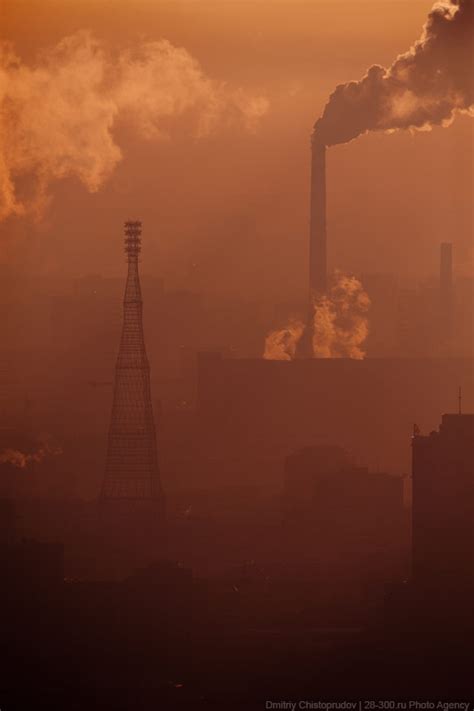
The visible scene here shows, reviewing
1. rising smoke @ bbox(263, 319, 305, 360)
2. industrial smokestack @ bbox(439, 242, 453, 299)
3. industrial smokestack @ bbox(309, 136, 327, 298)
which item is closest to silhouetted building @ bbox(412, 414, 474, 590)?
industrial smokestack @ bbox(309, 136, 327, 298)

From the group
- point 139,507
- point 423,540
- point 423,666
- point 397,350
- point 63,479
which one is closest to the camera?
point 423,666

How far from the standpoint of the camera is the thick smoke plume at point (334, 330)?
94.9 m

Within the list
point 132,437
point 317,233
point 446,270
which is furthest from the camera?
point 446,270

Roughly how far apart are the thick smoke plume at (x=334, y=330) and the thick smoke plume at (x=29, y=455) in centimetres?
1273

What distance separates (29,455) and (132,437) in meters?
8.70

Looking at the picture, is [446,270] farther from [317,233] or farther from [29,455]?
[29,455]

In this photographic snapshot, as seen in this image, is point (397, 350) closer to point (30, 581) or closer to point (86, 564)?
point (86, 564)

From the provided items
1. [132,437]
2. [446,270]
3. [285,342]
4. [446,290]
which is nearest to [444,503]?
[132,437]

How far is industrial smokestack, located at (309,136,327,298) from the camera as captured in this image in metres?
88.2

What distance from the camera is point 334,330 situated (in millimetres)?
96438

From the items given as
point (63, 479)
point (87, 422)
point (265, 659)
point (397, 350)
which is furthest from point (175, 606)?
point (397, 350)

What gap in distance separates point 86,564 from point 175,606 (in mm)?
7732

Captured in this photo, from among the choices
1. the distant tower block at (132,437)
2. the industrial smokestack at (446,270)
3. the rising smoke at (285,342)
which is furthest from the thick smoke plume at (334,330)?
the distant tower block at (132,437)

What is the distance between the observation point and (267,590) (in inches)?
2539
